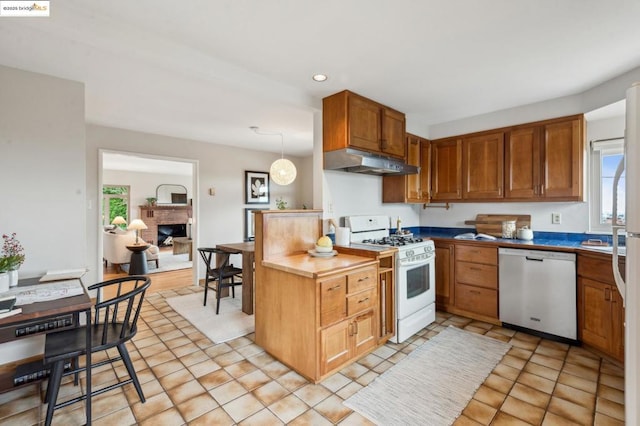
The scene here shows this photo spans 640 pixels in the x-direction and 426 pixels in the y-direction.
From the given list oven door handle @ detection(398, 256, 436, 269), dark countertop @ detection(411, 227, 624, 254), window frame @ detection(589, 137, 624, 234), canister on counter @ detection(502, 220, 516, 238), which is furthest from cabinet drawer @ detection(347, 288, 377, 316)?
window frame @ detection(589, 137, 624, 234)

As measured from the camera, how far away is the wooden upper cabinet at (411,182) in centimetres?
371

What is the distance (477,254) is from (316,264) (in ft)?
6.72

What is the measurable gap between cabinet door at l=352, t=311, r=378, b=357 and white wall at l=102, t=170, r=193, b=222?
9168 millimetres

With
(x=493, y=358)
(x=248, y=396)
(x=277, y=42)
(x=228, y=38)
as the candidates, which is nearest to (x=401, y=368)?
(x=493, y=358)

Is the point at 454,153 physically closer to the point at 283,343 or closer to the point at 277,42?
the point at 277,42

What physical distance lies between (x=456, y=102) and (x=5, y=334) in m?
4.24

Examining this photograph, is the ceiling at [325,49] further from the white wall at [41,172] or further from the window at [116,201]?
the window at [116,201]

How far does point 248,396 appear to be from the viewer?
1997 millimetres

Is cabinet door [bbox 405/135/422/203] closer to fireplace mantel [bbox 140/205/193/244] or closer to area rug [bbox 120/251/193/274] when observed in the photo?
area rug [bbox 120/251/193/274]

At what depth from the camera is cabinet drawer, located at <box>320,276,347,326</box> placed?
7.06ft

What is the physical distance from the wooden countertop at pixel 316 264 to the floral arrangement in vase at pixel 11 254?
5.72 feet

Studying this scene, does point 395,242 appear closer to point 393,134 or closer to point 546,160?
point 393,134

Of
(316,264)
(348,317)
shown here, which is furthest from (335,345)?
(316,264)

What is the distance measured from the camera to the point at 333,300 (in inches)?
87.9
